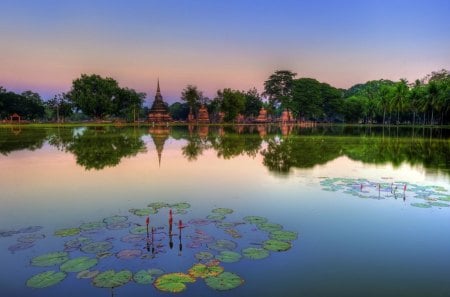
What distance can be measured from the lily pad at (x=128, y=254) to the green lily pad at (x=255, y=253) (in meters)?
2.25

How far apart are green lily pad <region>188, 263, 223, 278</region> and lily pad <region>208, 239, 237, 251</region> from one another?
938mm

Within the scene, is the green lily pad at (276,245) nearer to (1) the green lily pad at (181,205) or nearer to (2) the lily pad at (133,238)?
(2) the lily pad at (133,238)

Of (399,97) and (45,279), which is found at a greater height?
(399,97)

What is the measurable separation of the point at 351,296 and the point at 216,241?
3341mm

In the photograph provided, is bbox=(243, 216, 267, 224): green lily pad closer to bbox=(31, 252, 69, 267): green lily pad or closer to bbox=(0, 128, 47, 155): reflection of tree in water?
bbox=(31, 252, 69, 267): green lily pad

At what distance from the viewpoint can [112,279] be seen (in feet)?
22.7

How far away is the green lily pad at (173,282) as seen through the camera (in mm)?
6613

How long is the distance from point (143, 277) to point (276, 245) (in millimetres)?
3164

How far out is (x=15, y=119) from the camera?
87.6 metres

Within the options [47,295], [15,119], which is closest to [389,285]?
[47,295]

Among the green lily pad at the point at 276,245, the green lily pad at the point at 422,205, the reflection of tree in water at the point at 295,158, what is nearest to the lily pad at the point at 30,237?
the green lily pad at the point at 276,245

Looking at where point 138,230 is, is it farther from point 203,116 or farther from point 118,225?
point 203,116

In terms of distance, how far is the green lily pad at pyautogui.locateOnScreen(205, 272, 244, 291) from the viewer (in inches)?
264

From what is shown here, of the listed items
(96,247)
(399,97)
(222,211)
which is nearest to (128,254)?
(96,247)
